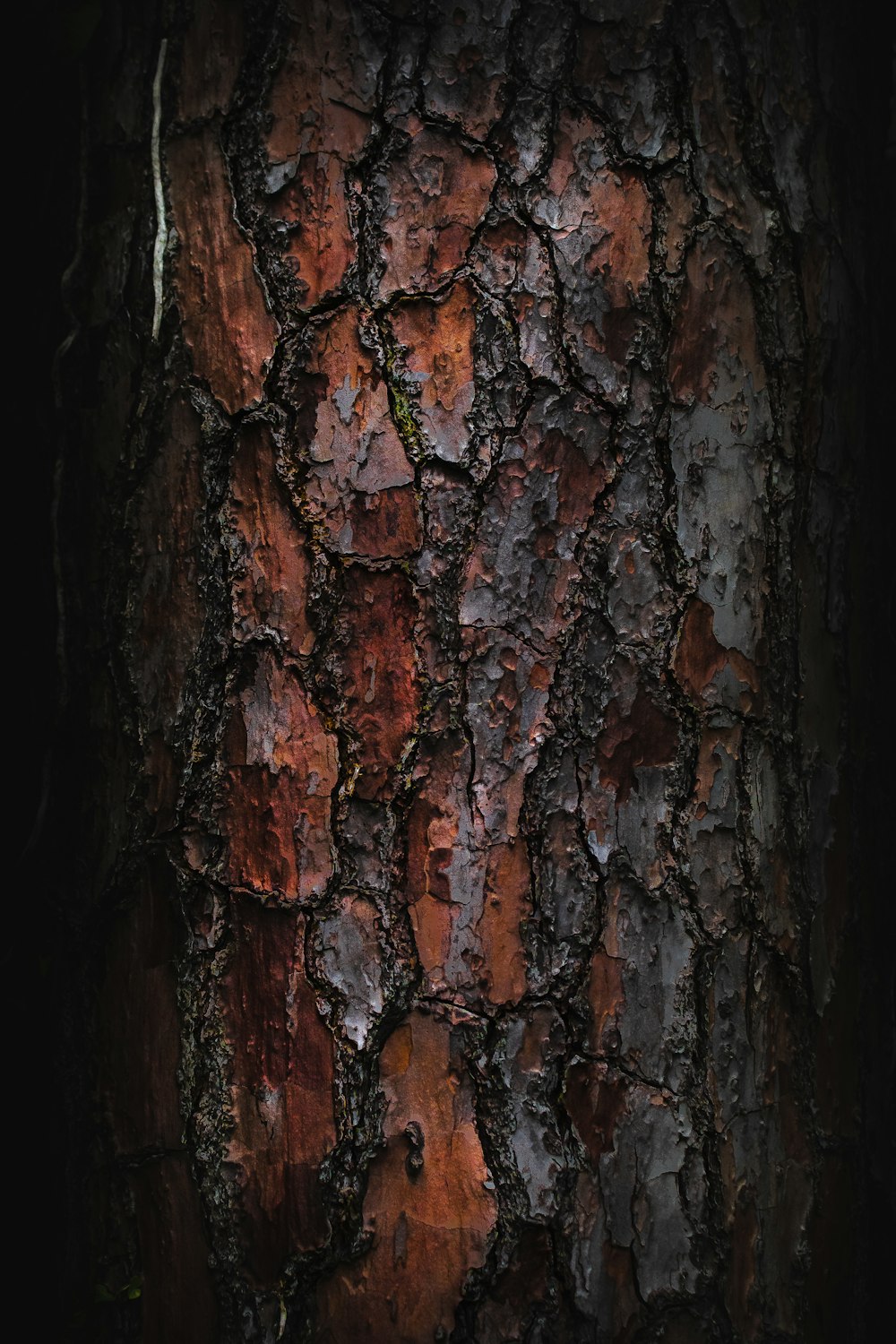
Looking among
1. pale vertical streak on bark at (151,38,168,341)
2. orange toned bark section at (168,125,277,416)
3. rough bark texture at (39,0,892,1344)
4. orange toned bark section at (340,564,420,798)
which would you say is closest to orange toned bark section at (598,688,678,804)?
rough bark texture at (39,0,892,1344)

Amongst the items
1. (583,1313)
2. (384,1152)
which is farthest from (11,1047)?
(583,1313)

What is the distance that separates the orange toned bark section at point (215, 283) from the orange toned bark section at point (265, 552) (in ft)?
0.16

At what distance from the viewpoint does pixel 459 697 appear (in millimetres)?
756

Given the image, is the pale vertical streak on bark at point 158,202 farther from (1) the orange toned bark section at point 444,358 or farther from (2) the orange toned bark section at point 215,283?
(1) the orange toned bark section at point 444,358

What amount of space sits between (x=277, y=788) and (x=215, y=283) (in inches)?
15.4

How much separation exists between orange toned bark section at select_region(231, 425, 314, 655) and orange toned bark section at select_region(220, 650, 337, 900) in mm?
29

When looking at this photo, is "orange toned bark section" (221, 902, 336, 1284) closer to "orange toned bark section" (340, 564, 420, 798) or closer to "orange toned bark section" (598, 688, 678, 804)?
"orange toned bark section" (340, 564, 420, 798)

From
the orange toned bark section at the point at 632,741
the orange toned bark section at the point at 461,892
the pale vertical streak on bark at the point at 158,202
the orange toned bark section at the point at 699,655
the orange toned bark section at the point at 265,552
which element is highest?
the pale vertical streak on bark at the point at 158,202

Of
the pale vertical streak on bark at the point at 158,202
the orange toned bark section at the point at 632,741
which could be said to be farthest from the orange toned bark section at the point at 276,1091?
the pale vertical streak on bark at the point at 158,202

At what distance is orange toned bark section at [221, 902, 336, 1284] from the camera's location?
753 millimetres

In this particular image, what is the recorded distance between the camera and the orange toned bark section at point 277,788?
0.76 meters

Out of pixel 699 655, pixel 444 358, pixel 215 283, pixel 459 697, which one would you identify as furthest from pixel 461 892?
pixel 215 283

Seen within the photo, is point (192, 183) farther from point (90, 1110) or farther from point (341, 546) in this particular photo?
point (90, 1110)

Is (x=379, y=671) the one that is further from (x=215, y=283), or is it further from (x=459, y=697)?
(x=215, y=283)
